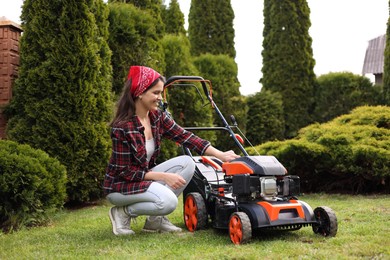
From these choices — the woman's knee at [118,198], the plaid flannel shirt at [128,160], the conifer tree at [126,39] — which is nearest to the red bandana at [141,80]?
the plaid flannel shirt at [128,160]

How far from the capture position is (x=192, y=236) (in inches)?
165

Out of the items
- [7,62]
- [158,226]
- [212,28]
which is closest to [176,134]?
[158,226]

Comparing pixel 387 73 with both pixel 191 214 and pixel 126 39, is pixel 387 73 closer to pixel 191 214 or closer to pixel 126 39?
pixel 126 39

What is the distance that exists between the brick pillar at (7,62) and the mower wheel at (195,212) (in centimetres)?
310

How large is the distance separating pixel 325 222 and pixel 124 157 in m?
1.57

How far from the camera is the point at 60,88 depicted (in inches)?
249

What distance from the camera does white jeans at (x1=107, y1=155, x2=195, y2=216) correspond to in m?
4.16

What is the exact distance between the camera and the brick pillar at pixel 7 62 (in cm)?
659

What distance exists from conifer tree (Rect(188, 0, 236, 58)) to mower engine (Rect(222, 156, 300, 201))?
12459mm

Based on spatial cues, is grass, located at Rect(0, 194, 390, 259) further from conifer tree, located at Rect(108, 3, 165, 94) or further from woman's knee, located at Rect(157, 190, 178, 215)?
conifer tree, located at Rect(108, 3, 165, 94)

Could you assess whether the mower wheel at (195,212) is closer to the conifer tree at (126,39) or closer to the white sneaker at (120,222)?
the white sneaker at (120,222)

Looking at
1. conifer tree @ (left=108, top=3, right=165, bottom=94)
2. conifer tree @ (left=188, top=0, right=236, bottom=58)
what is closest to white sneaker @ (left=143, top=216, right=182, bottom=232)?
conifer tree @ (left=108, top=3, right=165, bottom=94)

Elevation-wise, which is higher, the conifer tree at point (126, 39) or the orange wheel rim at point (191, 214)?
the conifer tree at point (126, 39)

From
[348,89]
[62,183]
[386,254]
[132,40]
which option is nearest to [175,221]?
[62,183]
